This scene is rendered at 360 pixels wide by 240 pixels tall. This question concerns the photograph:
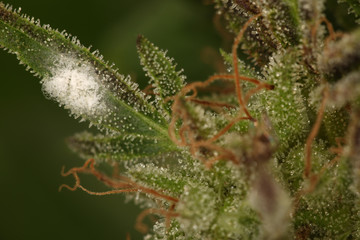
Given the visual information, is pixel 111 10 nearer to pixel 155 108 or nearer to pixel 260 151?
pixel 155 108

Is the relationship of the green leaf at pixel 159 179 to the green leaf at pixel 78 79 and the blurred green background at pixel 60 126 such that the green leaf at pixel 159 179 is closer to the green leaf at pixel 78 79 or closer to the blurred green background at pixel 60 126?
the green leaf at pixel 78 79

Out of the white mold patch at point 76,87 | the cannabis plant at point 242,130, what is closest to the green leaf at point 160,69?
the cannabis plant at point 242,130

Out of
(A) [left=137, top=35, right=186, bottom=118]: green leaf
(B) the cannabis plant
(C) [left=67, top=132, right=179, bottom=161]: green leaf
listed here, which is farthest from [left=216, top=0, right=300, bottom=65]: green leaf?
(C) [left=67, top=132, right=179, bottom=161]: green leaf

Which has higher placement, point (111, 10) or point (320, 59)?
point (111, 10)

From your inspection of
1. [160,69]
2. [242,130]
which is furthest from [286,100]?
[160,69]

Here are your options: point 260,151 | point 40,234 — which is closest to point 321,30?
point 260,151

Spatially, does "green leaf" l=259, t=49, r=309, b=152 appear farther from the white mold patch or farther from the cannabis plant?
the white mold patch
